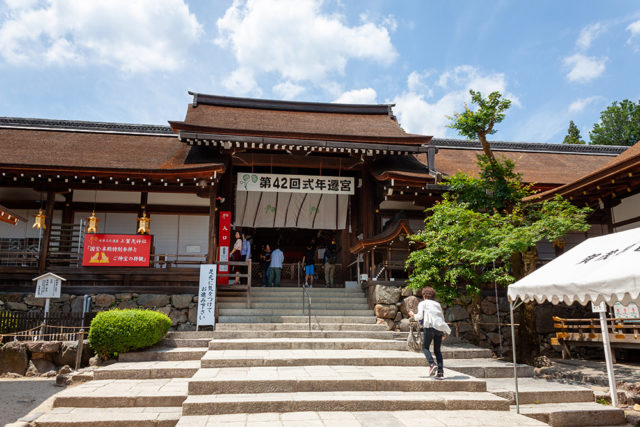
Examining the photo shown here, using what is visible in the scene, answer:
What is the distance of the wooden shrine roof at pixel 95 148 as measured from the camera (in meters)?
10.5

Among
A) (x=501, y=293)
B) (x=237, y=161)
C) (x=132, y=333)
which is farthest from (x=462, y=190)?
(x=132, y=333)

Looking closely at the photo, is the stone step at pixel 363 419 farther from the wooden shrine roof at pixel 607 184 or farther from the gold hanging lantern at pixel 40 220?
the gold hanging lantern at pixel 40 220

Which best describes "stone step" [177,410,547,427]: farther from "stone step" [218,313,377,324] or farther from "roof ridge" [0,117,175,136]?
"roof ridge" [0,117,175,136]

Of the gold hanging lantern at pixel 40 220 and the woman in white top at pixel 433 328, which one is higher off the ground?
the gold hanging lantern at pixel 40 220

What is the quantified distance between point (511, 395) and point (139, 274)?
8.66 meters

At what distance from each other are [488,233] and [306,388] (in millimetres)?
4725

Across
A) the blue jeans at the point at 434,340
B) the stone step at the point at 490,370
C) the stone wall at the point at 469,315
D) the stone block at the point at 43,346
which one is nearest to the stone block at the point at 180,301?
the stone block at the point at 43,346

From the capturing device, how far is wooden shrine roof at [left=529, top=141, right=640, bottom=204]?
8102 millimetres

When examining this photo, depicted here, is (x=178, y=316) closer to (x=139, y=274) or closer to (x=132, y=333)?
(x=139, y=274)

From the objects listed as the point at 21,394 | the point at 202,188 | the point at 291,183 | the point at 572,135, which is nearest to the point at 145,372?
the point at 21,394

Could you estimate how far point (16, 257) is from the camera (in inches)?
434

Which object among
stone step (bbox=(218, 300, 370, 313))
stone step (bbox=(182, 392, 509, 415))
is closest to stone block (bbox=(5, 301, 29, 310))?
stone step (bbox=(218, 300, 370, 313))

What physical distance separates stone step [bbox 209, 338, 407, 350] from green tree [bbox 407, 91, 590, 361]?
4.81ft

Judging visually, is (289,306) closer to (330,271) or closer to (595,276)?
(330,271)
